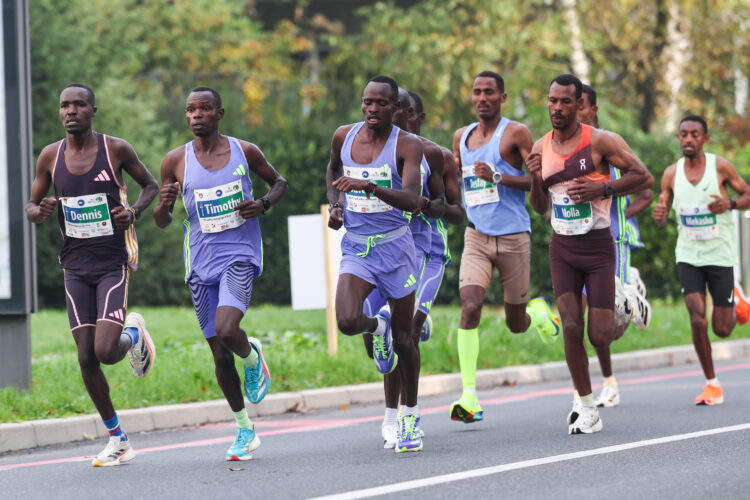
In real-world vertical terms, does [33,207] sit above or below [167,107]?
below

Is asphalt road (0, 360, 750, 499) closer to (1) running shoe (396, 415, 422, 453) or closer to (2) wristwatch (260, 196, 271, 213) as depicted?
(1) running shoe (396, 415, 422, 453)

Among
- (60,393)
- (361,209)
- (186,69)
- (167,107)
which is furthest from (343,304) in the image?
(186,69)

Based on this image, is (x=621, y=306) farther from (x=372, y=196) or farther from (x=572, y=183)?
(x=372, y=196)

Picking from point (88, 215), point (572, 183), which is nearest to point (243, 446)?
point (88, 215)

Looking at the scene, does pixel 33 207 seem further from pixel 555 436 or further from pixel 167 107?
pixel 167 107

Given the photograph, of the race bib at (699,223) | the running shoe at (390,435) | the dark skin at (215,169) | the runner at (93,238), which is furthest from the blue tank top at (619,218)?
the runner at (93,238)

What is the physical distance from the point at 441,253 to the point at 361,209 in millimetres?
1748

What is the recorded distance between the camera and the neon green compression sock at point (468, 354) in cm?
919

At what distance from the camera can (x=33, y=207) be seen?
26.0 ft

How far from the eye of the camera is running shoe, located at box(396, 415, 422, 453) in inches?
311

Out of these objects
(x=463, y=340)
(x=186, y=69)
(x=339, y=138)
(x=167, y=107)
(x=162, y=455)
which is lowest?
(x=162, y=455)

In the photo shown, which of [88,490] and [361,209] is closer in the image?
[88,490]

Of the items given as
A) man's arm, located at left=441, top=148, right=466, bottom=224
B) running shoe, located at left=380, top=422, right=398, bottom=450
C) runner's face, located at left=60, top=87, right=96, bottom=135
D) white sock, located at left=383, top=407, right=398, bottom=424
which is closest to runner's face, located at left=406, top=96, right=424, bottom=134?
man's arm, located at left=441, top=148, right=466, bottom=224

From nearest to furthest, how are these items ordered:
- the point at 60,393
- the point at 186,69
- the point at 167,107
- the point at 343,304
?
the point at 343,304, the point at 60,393, the point at 167,107, the point at 186,69
